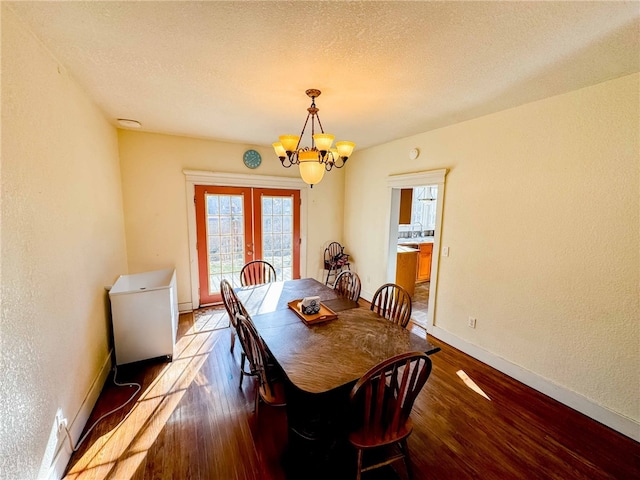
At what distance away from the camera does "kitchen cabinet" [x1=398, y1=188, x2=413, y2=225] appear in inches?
167

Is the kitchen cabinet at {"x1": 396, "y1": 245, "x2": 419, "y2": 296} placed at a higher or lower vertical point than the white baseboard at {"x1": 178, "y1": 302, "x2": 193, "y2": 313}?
higher

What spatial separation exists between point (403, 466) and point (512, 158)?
2.65 metres

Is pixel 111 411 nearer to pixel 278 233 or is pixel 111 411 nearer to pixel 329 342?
pixel 329 342

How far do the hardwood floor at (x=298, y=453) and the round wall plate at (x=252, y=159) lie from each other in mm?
2875

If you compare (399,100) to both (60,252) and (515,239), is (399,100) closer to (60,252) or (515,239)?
(515,239)

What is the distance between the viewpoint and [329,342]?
5.85ft

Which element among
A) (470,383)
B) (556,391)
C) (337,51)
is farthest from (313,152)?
(556,391)

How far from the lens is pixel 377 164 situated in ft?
13.5

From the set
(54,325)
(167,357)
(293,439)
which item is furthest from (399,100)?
(167,357)

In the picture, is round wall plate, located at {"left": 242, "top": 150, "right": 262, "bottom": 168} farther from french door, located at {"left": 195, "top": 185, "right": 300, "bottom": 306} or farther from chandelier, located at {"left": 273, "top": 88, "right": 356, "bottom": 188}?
chandelier, located at {"left": 273, "top": 88, "right": 356, "bottom": 188}

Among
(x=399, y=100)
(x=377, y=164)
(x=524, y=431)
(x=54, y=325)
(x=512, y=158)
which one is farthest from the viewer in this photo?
(x=377, y=164)

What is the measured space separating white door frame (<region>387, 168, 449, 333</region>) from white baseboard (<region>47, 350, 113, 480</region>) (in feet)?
11.1

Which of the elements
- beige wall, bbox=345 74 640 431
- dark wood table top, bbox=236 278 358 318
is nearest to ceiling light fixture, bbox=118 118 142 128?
dark wood table top, bbox=236 278 358 318

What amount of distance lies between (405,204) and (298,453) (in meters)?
3.62
